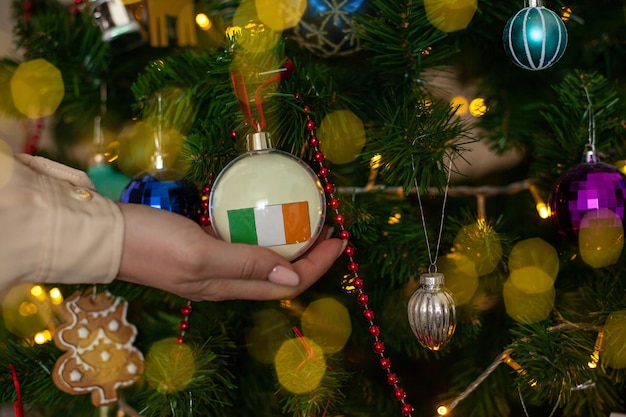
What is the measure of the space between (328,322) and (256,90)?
0.32 meters

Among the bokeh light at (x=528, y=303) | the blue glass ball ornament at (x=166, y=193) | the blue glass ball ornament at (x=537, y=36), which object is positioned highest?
the blue glass ball ornament at (x=537, y=36)

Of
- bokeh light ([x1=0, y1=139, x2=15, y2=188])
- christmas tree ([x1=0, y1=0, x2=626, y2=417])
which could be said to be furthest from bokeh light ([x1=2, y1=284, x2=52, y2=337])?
bokeh light ([x1=0, y1=139, x2=15, y2=188])

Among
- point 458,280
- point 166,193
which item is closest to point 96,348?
point 166,193

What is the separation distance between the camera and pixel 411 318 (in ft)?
1.83

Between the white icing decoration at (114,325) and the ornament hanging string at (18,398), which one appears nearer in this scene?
the ornament hanging string at (18,398)

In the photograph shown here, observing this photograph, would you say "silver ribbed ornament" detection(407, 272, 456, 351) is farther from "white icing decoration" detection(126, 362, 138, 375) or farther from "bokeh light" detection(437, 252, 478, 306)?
"white icing decoration" detection(126, 362, 138, 375)

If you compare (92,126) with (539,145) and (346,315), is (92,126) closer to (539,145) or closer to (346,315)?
(346,315)

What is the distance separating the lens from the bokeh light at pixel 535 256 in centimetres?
69

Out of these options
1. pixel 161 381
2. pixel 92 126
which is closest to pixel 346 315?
pixel 161 381

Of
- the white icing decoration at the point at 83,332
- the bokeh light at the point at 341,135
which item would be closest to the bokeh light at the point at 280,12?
the bokeh light at the point at 341,135

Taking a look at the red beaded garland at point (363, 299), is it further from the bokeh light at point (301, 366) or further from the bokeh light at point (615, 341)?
the bokeh light at point (615, 341)

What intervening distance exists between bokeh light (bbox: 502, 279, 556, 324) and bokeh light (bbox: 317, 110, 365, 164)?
246 millimetres

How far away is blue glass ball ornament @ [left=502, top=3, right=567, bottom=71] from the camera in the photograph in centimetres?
54

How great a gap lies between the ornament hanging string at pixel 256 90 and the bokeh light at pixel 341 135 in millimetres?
85
